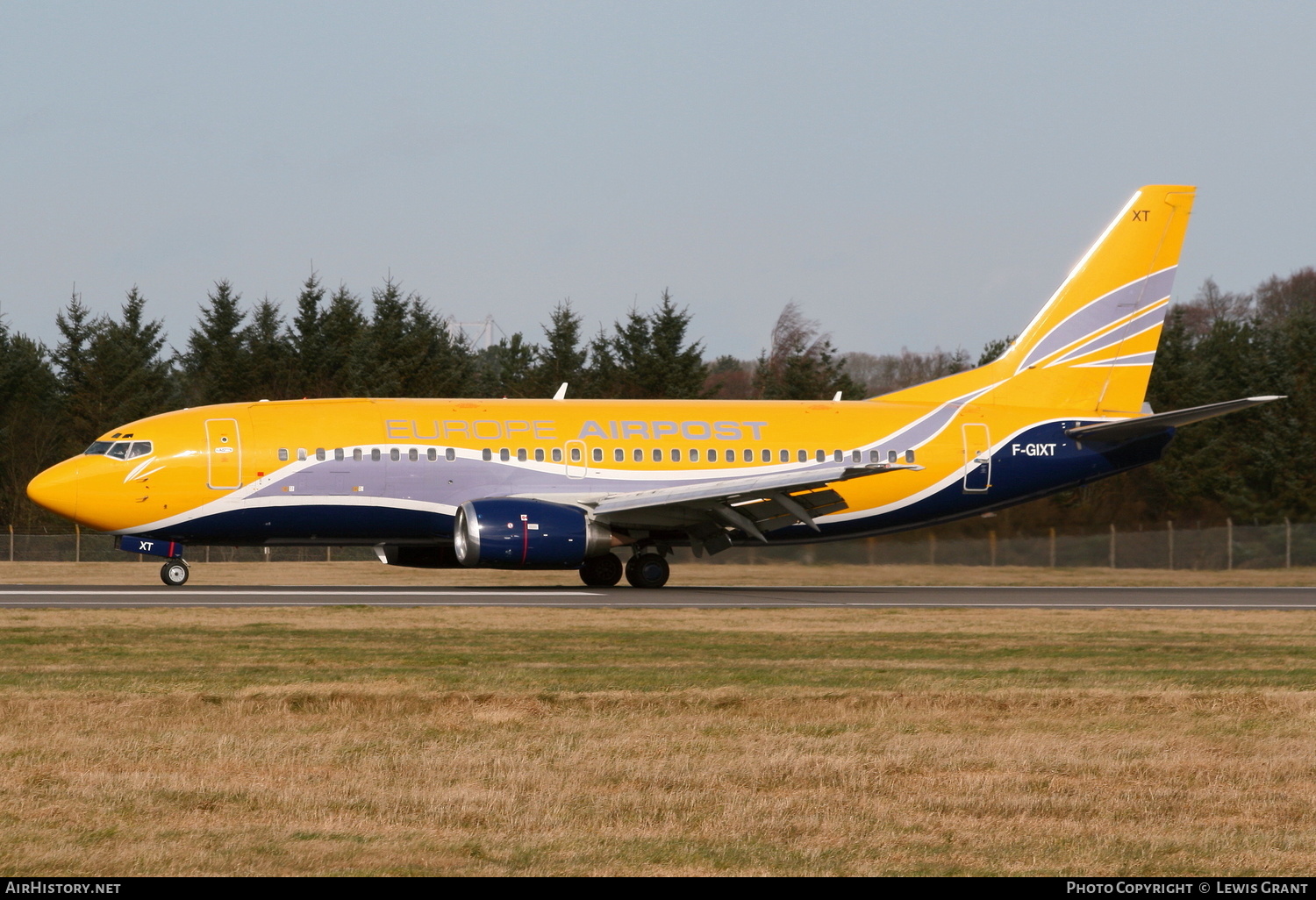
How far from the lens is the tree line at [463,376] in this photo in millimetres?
59375

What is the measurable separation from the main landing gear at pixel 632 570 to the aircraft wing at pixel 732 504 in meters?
0.93

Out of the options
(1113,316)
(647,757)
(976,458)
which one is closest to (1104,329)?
(1113,316)

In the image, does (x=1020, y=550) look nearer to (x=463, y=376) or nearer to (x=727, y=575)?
(x=727, y=575)

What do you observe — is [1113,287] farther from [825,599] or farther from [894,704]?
[894,704]

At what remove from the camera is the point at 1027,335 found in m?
35.6

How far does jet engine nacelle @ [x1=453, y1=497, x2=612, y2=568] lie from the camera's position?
2898 cm

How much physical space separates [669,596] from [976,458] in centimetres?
869

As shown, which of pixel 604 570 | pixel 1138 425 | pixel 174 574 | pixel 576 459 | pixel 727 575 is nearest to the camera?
pixel 174 574

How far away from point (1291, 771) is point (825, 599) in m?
18.4

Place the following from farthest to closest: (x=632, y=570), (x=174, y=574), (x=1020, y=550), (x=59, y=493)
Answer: (x=1020, y=550), (x=632, y=570), (x=174, y=574), (x=59, y=493)

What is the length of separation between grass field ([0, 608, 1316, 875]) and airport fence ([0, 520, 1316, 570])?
19.7 m

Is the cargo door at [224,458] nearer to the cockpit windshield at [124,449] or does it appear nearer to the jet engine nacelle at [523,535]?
the cockpit windshield at [124,449]

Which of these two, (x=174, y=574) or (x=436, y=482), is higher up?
(x=436, y=482)

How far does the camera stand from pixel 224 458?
100ft
